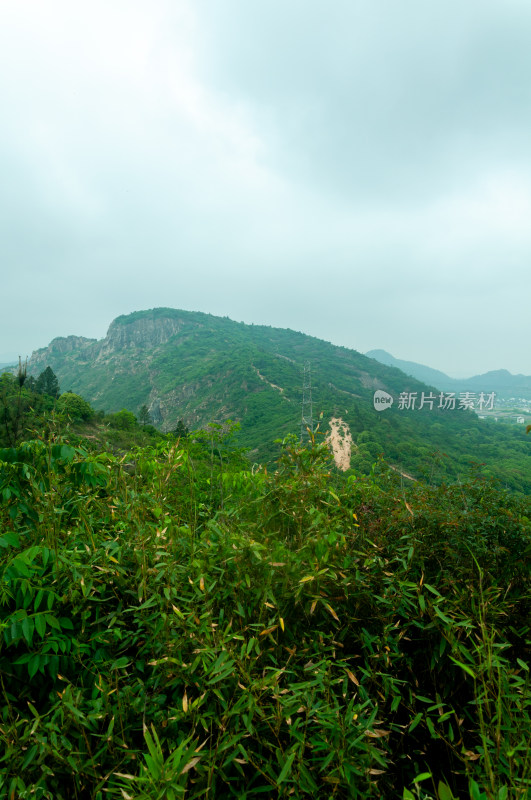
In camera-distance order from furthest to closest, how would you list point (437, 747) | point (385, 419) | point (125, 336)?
1. point (125, 336)
2. point (385, 419)
3. point (437, 747)

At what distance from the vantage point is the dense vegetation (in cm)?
103

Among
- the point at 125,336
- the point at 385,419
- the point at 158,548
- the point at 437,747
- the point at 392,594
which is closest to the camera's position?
the point at 437,747

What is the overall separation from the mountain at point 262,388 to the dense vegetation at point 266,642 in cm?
73

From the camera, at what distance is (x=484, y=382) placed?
288ft

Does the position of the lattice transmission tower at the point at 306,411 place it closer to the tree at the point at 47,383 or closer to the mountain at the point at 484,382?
the tree at the point at 47,383

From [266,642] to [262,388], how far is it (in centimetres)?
6493

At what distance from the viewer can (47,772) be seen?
966 mm

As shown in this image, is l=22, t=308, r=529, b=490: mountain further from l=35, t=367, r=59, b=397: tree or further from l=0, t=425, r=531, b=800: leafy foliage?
l=35, t=367, r=59, b=397: tree

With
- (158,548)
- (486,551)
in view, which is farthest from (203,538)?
(486,551)

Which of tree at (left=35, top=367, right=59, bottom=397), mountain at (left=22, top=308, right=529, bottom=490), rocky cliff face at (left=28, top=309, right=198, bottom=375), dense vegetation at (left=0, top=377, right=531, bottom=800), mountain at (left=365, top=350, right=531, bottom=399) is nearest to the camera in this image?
dense vegetation at (left=0, top=377, right=531, bottom=800)

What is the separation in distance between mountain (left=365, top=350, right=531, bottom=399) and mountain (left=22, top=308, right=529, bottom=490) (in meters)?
12.5

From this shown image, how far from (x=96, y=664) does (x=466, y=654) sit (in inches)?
50.5

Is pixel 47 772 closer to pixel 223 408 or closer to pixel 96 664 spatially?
pixel 96 664

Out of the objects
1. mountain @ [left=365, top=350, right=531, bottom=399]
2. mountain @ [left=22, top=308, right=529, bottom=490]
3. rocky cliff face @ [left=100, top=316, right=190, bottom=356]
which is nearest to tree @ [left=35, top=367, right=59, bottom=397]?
mountain @ [left=22, top=308, right=529, bottom=490]
